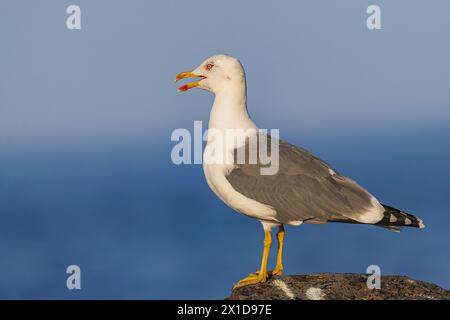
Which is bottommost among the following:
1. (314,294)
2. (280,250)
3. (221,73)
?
(314,294)

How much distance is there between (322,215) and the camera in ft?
31.7

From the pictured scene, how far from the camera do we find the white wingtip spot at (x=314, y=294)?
941 cm

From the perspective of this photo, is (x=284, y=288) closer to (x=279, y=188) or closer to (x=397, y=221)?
(x=279, y=188)

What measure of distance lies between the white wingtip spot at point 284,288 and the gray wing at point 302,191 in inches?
26.2

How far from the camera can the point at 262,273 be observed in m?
9.84

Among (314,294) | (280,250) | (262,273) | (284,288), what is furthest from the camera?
(280,250)

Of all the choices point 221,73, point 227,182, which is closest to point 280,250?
point 227,182

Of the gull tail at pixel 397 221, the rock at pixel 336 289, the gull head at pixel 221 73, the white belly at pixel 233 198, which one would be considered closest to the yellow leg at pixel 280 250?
the rock at pixel 336 289

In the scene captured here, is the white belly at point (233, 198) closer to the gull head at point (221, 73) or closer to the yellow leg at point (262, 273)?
the yellow leg at point (262, 273)

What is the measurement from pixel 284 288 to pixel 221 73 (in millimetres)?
2530

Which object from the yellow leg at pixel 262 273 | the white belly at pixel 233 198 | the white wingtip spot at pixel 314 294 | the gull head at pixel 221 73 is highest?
the gull head at pixel 221 73

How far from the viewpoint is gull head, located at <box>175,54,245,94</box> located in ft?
33.7

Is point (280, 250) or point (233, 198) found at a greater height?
point (233, 198)

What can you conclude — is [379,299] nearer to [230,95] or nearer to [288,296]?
[288,296]
